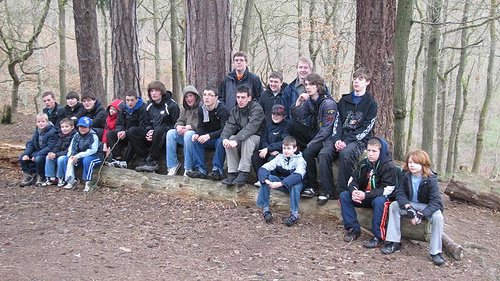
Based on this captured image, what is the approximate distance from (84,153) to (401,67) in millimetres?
6804

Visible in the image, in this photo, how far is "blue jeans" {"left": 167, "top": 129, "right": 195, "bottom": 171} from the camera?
6.70 metres

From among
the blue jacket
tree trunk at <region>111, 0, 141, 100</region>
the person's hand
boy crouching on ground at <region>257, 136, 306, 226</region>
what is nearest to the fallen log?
boy crouching on ground at <region>257, 136, 306, 226</region>

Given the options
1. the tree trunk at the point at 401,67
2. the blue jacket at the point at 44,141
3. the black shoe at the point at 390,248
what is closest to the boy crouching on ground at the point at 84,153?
the blue jacket at the point at 44,141

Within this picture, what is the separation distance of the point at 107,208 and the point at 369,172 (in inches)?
139

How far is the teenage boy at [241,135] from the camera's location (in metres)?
6.31

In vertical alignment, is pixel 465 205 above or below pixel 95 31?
below

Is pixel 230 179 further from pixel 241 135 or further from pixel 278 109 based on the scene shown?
pixel 278 109

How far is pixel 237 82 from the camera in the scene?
713cm

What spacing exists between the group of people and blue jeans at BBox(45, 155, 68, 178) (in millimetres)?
16

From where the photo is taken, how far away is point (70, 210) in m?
6.27

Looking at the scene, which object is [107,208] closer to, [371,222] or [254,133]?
[254,133]

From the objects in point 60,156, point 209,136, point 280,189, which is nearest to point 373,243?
point 280,189

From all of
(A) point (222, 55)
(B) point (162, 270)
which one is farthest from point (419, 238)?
(A) point (222, 55)

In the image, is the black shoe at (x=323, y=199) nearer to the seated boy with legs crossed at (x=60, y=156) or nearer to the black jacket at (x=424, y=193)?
the black jacket at (x=424, y=193)
